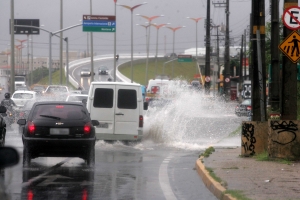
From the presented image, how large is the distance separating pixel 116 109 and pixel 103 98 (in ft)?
1.82

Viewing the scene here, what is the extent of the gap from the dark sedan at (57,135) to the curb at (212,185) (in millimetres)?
2676

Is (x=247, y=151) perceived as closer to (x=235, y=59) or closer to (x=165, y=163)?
(x=165, y=163)

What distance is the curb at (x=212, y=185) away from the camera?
11033mm

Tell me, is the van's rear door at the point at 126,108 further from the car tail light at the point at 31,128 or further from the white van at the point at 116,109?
the car tail light at the point at 31,128

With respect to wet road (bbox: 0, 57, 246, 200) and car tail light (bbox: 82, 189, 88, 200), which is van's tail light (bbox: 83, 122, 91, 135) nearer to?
wet road (bbox: 0, 57, 246, 200)

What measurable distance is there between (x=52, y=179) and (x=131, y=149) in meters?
8.29

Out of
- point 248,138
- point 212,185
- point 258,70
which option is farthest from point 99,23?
point 212,185

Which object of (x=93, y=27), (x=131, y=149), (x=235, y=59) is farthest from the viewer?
(x=235, y=59)

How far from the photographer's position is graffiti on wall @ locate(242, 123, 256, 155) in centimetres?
1744

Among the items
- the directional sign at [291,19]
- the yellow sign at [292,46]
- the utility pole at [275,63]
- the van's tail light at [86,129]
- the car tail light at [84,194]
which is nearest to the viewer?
the car tail light at [84,194]

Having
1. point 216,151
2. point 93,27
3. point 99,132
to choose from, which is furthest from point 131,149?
point 93,27

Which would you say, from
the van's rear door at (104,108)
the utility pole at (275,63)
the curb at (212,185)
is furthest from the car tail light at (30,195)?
the utility pole at (275,63)

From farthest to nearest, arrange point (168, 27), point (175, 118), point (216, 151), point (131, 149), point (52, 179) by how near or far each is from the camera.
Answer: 1. point (168, 27)
2. point (175, 118)
3. point (131, 149)
4. point (216, 151)
5. point (52, 179)

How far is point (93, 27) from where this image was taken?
5650 centimetres
